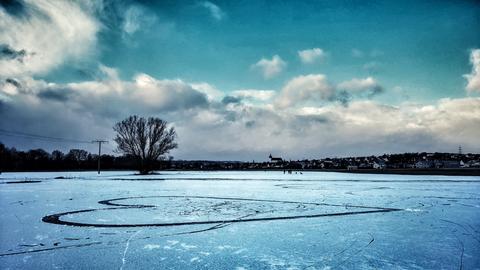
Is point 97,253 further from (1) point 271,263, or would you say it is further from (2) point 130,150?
(2) point 130,150

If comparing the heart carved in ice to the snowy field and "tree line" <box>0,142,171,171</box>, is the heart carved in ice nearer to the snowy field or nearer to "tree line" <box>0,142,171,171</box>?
the snowy field

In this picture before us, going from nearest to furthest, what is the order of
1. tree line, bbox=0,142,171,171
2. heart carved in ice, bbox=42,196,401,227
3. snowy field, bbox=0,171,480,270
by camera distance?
snowy field, bbox=0,171,480,270
heart carved in ice, bbox=42,196,401,227
tree line, bbox=0,142,171,171

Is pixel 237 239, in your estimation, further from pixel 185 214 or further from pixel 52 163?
pixel 52 163

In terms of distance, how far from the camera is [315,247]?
5.41 m

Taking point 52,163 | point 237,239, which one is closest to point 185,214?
point 237,239

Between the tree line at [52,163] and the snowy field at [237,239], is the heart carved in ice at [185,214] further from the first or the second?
the tree line at [52,163]

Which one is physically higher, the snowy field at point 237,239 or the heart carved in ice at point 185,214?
the snowy field at point 237,239

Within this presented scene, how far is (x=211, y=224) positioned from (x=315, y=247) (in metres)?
2.76

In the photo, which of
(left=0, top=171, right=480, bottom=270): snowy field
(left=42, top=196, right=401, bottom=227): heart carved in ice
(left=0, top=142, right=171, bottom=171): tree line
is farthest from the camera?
(left=0, top=142, right=171, bottom=171): tree line

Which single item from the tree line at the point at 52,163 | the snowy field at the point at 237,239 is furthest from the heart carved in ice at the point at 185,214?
the tree line at the point at 52,163

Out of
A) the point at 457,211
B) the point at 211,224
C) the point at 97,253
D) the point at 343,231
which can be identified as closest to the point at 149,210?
the point at 211,224

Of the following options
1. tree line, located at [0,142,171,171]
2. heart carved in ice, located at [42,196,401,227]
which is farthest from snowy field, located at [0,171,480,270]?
tree line, located at [0,142,171,171]

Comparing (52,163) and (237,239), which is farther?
(52,163)

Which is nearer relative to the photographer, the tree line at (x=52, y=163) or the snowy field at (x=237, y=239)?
the snowy field at (x=237, y=239)
